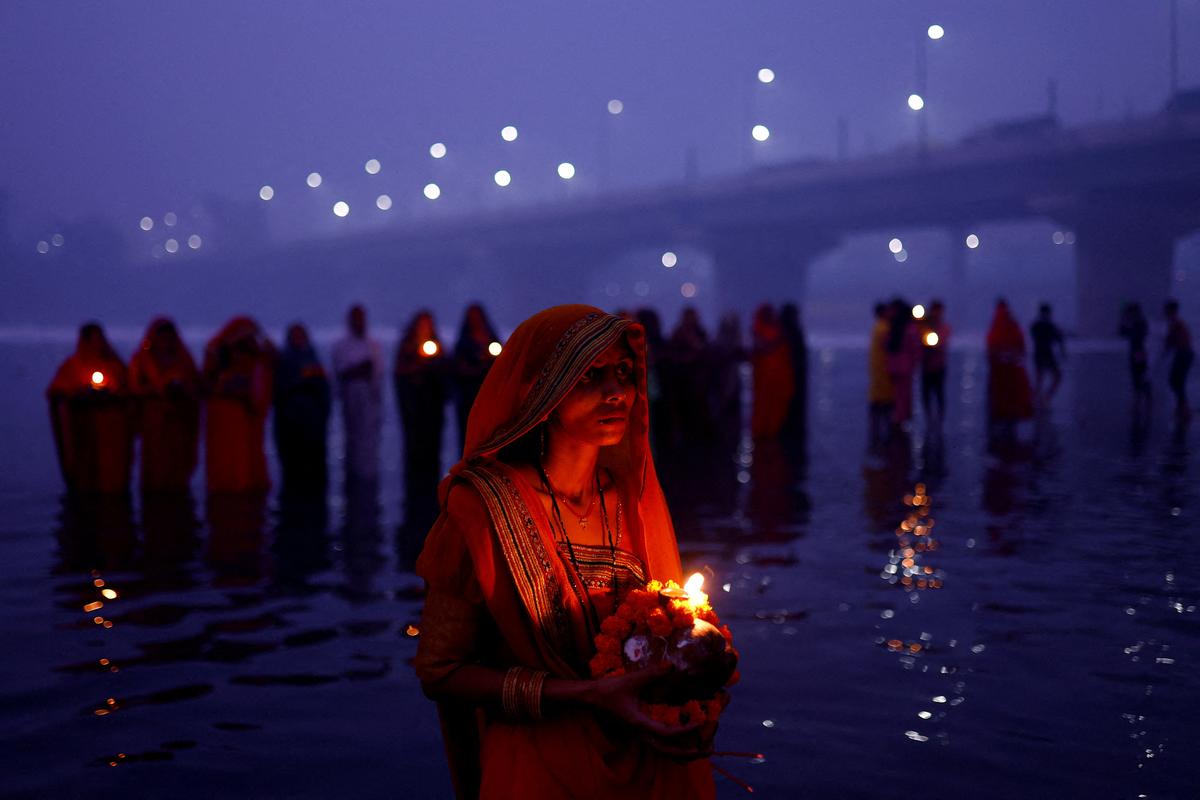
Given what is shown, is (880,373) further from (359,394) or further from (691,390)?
(359,394)

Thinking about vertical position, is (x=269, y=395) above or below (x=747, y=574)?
above

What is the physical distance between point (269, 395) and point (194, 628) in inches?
244

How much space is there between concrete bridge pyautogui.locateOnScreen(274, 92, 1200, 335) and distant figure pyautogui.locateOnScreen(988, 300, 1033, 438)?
31179 millimetres

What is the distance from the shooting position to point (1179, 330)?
20094mm

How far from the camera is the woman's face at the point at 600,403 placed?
9.06 feet

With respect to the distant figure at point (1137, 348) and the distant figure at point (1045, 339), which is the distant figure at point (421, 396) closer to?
the distant figure at point (1045, 339)

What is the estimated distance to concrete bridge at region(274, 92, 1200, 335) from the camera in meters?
49.8

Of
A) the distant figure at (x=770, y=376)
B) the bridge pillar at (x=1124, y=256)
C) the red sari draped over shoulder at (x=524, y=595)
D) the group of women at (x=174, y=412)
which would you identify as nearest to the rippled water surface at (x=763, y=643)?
the group of women at (x=174, y=412)

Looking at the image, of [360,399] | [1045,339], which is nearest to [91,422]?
[360,399]

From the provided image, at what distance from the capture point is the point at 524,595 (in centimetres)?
264

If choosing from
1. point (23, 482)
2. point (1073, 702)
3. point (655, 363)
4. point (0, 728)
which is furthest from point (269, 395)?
point (1073, 702)

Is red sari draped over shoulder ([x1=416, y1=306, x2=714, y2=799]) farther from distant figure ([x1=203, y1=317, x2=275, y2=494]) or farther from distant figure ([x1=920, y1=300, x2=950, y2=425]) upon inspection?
distant figure ([x1=920, y1=300, x2=950, y2=425])

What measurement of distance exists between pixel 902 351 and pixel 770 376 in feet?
5.89

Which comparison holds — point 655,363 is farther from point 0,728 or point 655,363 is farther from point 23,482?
point 0,728
